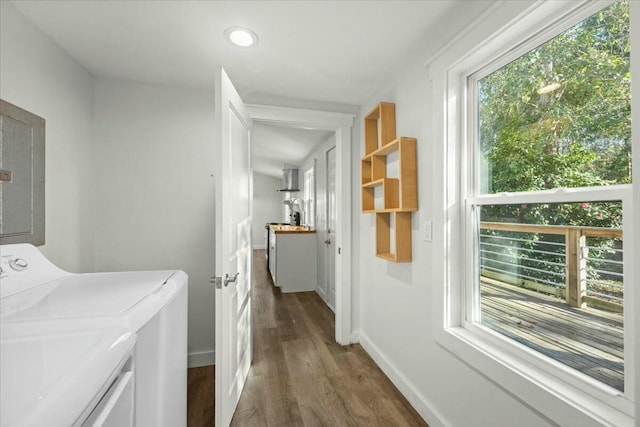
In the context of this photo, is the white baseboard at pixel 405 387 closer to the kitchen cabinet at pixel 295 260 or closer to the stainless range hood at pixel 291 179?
the kitchen cabinet at pixel 295 260

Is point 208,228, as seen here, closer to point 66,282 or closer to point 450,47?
point 66,282

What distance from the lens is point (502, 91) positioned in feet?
4.24

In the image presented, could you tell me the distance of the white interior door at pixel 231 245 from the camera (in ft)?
4.70

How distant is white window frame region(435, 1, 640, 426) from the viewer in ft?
2.77

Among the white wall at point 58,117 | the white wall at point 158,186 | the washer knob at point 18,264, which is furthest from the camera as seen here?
the white wall at point 158,186

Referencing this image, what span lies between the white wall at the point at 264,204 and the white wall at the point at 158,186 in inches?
265

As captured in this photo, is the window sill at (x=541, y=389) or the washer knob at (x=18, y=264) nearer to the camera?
the window sill at (x=541, y=389)

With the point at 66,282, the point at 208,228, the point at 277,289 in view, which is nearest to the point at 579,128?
the point at 66,282

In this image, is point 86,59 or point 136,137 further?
point 136,137

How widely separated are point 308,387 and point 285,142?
327cm

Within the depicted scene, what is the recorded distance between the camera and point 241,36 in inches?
61.0

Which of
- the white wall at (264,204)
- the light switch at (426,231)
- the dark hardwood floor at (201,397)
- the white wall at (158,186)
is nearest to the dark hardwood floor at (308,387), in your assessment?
the dark hardwood floor at (201,397)

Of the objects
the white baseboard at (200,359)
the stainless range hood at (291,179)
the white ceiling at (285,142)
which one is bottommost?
the white baseboard at (200,359)

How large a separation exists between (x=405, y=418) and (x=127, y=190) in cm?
238
